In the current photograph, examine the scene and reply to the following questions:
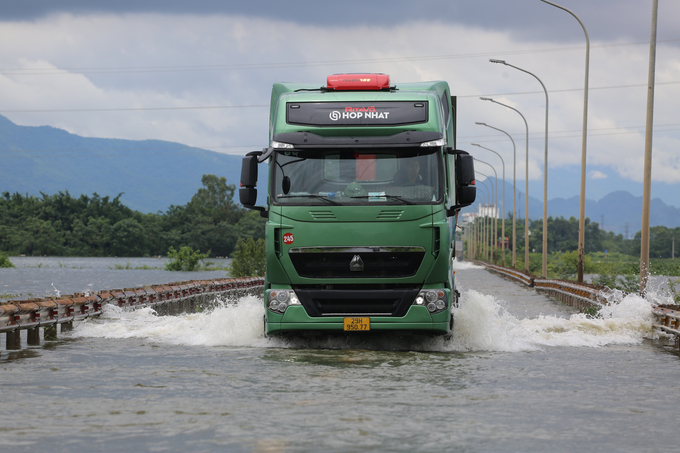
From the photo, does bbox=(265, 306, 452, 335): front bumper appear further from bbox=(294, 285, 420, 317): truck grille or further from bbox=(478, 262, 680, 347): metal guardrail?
bbox=(478, 262, 680, 347): metal guardrail

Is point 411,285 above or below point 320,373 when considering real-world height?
above

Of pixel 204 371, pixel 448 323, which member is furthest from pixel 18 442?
pixel 448 323

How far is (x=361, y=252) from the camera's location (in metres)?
13.3

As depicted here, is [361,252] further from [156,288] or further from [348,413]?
[156,288]

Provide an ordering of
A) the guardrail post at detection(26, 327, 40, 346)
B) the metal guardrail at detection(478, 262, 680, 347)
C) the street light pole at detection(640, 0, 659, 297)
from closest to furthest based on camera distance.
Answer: the guardrail post at detection(26, 327, 40, 346) < the metal guardrail at detection(478, 262, 680, 347) < the street light pole at detection(640, 0, 659, 297)

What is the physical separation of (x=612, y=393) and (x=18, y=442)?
6.54 metres

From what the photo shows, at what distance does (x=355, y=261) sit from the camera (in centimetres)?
1333

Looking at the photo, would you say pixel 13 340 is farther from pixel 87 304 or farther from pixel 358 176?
pixel 358 176

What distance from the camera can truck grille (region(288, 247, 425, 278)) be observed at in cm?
1329

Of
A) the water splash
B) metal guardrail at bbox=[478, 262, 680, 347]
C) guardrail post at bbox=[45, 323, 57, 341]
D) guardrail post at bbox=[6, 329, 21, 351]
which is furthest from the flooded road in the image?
guardrail post at bbox=[6, 329, 21, 351]

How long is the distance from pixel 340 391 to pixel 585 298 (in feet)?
64.3

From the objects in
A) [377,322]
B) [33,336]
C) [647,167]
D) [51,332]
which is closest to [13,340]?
[33,336]

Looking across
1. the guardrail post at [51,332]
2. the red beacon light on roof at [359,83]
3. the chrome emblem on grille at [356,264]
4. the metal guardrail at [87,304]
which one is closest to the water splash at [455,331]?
the metal guardrail at [87,304]

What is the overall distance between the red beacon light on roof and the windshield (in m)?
1.35
